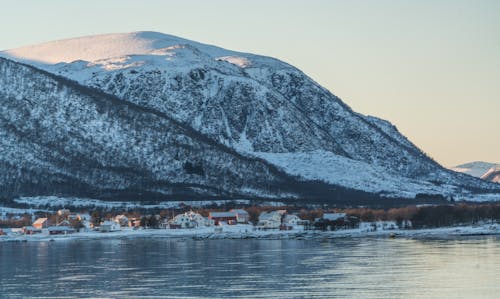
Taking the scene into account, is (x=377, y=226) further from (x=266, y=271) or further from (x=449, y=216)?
(x=266, y=271)

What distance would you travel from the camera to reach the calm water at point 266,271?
275 feet

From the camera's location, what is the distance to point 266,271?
101125mm

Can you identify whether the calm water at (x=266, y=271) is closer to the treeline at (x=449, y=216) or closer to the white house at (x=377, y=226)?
the white house at (x=377, y=226)

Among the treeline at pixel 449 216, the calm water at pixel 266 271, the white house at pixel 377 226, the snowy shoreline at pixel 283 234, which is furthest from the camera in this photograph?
the treeline at pixel 449 216

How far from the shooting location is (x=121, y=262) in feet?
385

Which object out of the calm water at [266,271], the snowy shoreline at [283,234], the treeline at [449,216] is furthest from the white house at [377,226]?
the calm water at [266,271]

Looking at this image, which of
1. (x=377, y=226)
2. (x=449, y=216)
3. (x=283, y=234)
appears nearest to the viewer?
(x=283, y=234)

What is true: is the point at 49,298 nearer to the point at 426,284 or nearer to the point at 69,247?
the point at 426,284

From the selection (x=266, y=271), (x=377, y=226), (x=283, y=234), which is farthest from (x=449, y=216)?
(x=266, y=271)

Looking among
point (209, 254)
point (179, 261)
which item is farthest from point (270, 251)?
point (179, 261)

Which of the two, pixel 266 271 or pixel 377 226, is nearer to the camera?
pixel 266 271

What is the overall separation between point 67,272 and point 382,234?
7409 cm

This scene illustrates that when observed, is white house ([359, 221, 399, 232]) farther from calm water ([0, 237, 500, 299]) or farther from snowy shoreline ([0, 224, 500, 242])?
calm water ([0, 237, 500, 299])

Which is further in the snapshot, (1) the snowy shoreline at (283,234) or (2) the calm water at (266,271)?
(1) the snowy shoreline at (283,234)
